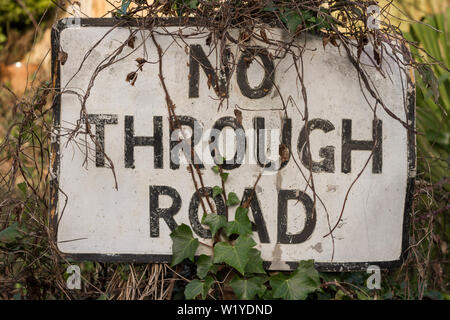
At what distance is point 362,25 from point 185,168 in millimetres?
781

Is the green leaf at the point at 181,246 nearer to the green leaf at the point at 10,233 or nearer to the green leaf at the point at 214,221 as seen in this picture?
the green leaf at the point at 214,221

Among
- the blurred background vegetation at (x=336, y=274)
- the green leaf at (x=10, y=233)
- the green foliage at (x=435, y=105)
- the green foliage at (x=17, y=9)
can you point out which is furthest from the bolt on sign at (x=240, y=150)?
the green foliage at (x=17, y=9)

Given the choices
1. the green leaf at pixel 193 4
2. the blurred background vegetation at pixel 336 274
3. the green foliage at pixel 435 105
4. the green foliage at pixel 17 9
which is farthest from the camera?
the green foliage at pixel 17 9

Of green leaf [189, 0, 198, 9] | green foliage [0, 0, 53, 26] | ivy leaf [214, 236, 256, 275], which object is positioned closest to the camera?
ivy leaf [214, 236, 256, 275]

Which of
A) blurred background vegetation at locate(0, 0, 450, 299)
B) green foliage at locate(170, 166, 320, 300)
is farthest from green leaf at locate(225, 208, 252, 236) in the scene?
blurred background vegetation at locate(0, 0, 450, 299)

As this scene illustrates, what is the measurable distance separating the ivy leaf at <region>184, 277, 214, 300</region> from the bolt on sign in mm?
120

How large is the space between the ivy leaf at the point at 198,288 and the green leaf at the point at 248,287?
79 mm

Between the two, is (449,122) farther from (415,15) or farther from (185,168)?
(185,168)

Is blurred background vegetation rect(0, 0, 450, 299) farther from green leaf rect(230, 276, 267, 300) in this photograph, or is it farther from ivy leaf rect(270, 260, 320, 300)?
green leaf rect(230, 276, 267, 300)

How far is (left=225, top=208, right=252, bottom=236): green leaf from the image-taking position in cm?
158

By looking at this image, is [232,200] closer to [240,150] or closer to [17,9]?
[240,150]

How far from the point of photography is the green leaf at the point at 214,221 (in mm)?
Answer: 1585

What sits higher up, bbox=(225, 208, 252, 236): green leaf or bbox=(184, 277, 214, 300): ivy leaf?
bbox=(225, 208, 252, 236): green leaf
